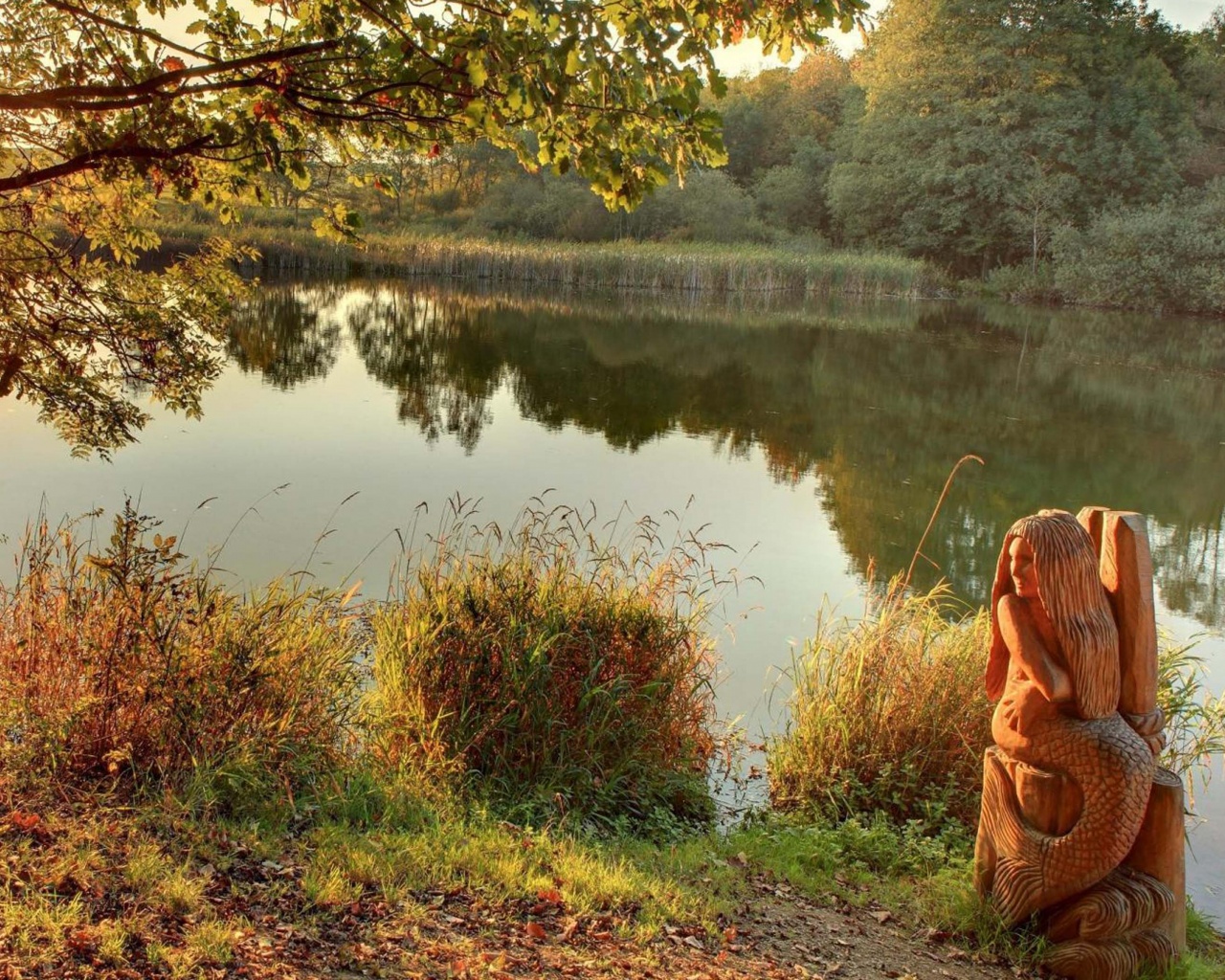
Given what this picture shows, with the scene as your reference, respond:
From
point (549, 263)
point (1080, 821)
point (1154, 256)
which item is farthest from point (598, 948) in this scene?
point (1154, 256)

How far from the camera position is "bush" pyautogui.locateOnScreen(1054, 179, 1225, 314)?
39000 millimetres

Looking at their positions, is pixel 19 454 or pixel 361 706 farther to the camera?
pixel 19 454

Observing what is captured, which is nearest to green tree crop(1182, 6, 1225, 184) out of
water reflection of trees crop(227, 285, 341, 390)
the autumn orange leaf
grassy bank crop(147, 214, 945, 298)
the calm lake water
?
grassy bank crop(147, 214, 945, 298)

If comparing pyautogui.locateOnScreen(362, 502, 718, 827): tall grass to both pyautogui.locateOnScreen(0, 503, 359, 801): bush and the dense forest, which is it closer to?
pyautogui.locateOnScreen(0, 503, 359, 801): bush

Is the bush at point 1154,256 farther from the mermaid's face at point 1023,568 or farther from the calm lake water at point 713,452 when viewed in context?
the mermaid's face at point 1023,568

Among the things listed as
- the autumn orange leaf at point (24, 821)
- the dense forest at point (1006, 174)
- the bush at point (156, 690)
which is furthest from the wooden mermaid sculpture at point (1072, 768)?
the dense forest at point (1006, 174)

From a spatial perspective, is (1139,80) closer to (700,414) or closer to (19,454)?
(700,414)

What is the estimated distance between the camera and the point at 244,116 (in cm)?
443

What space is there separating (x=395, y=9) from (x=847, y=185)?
48522 mm

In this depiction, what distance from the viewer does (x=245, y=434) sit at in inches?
514

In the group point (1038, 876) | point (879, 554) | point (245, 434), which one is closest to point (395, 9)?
point (1038, 876)

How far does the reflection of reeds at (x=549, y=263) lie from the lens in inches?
1476

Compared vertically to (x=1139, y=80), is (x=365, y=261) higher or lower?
lower

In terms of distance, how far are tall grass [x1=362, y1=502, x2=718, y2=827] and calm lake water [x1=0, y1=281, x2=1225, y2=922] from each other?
3.67 feet
